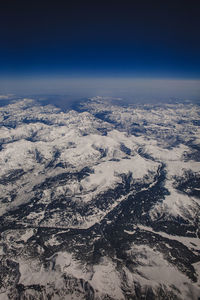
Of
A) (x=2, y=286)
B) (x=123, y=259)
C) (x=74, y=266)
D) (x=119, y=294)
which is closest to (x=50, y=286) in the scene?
(x=74, y=266)

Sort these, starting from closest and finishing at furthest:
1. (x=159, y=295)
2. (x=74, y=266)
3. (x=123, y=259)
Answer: (x=159, y=295) → (x=74, y=266) → (x=123, y=259)

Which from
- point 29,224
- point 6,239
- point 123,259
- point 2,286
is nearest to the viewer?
point 2,286

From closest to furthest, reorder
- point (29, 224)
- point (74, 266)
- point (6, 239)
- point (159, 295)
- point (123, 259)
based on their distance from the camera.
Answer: point (159, 295) < point (74, 266) < point (123, 259) < point (6, 239) < point (29, 224)

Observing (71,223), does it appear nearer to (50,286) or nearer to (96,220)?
(96,220)

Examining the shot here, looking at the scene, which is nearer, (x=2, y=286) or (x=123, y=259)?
(x=2, y=286)

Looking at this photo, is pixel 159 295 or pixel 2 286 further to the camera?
pixel 2 286

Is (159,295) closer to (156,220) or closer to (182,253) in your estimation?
(182,253)

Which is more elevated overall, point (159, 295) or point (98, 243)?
point (159, 295)

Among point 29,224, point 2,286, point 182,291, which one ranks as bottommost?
point 29,224

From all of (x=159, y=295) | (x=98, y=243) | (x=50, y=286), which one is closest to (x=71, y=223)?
(x=98, y=243)
